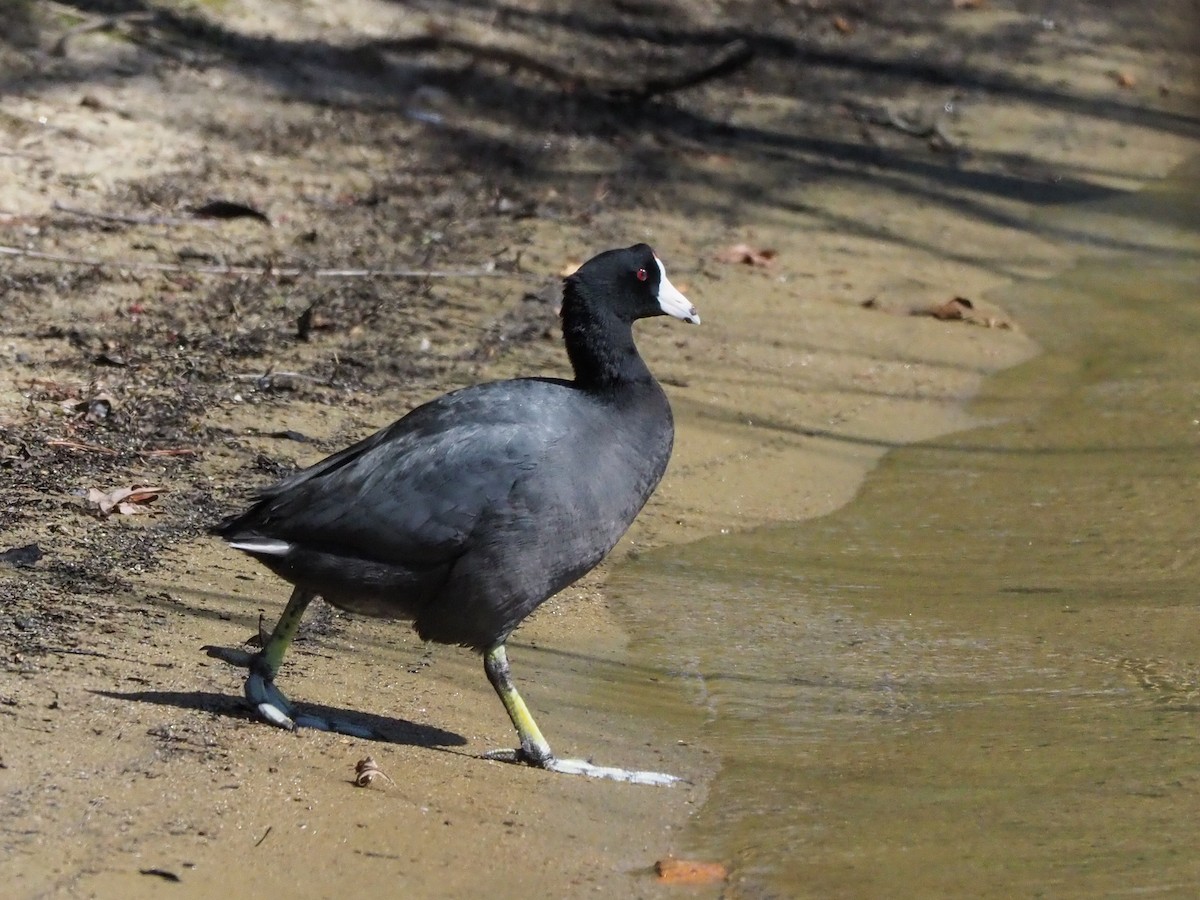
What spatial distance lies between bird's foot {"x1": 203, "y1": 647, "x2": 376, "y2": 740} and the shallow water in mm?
878

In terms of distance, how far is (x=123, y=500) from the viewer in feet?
17.2

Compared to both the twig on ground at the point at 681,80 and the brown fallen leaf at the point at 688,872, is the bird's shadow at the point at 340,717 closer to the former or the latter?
the brown fallen leaf at the point at 688,872

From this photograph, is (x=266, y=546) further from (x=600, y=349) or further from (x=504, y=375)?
(x=504, y=375)

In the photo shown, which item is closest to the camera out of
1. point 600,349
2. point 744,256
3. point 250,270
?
point 600,349

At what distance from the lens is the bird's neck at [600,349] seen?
15.4 feet

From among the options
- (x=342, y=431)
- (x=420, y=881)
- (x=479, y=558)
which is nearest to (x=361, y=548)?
(x=479, y=558)

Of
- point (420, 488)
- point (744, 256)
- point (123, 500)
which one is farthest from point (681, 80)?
point (420, 488)

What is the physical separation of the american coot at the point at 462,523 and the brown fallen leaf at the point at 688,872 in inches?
16.7

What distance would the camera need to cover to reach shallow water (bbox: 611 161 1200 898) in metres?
3.90

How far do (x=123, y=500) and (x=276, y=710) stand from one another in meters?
1.30

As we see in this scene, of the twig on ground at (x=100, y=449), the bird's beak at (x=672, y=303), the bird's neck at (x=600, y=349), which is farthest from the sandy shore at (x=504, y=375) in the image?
the bird's beak at (x=672, y=303)

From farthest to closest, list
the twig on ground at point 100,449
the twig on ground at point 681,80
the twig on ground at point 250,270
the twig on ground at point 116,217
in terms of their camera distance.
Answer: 1. the twig on ground at point 681,80
2. the twig on ground at point 116,217
3. the twig on ground at point 250,270
4. the twig on ground at point 100,449

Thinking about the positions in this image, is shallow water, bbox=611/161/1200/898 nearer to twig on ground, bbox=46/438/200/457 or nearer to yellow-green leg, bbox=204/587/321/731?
yellow-green leg, bbox=204/587/321/731

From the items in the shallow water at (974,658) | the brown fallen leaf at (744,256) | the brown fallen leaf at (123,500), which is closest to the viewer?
the shallow water at (974,658)
